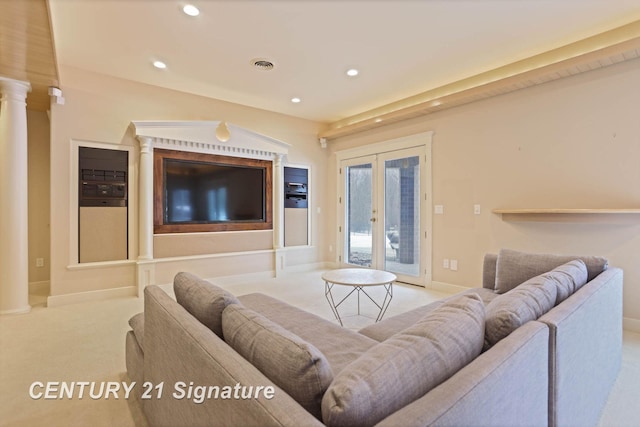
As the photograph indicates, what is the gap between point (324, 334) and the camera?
5.68 feet

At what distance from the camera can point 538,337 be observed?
1089 mm

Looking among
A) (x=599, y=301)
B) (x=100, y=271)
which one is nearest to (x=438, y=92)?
(x=599, y=301)

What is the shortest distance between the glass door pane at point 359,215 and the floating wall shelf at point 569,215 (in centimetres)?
215

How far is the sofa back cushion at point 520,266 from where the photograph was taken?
2.39 m

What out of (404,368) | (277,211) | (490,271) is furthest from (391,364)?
(277,211)

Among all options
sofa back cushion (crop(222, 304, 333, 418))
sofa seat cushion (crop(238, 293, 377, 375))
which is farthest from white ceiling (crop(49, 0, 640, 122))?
sofa back cushion (crop(222, 304, 333, 418))

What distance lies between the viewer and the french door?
4.80 m

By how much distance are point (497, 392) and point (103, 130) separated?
4754 mm

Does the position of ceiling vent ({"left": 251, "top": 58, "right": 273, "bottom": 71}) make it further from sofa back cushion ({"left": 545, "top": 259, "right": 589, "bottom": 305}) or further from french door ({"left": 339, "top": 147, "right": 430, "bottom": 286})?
sofa back cushion ({"left": 545, "top": 259, "right": 589, "bottom": 305})

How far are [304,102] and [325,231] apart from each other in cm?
246

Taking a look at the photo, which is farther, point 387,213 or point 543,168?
point 387,213

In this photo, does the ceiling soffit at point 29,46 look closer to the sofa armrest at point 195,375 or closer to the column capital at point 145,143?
the column capital at point 145,143

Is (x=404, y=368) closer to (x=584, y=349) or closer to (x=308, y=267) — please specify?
(x=584, y=349)

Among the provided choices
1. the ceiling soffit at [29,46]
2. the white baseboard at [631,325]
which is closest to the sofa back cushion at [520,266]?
the white baseboard at [631,325]
